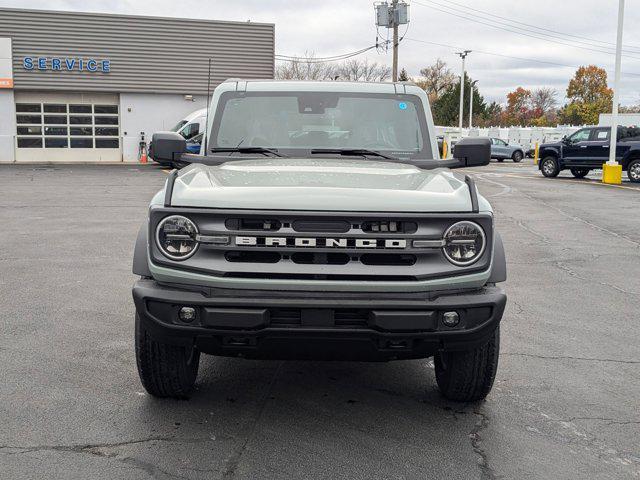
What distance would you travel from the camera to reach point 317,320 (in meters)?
3.54

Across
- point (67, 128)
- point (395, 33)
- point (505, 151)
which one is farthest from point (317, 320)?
point (505, 151)

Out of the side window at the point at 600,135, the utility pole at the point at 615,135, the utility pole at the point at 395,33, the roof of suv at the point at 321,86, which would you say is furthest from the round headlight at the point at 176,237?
the utility pole at the point at 395,33

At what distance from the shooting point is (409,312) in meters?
3.54

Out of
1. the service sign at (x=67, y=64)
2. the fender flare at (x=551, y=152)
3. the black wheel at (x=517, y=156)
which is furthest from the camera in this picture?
the black wheel at (x=517, y=156)

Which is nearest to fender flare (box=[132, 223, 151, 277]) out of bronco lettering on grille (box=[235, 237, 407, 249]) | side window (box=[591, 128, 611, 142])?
bronco lettering on grille (box=[235, 237, 407, 249])

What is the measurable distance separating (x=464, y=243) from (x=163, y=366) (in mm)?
1746

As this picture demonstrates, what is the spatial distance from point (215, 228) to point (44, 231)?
8.86m

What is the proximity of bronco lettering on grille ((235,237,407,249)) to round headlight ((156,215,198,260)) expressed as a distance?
0.23 metres

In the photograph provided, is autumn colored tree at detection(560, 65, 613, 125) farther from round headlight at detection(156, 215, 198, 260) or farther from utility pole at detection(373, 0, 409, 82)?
round headlight at detection(156, 215, 198, 260)

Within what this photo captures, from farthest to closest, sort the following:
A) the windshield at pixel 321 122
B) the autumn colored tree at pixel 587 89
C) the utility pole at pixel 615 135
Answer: the autumn colored tree at pixel 587 89 → the utility pole at pixel 615 135 → the windshield at pixel 321 122

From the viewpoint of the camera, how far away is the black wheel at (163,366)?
13.3 ft

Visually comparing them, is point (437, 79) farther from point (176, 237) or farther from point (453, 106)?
point (176, 237)

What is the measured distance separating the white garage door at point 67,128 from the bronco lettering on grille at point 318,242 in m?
32.7

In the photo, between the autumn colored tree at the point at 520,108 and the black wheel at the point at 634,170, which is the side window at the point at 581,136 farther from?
the autumn colored tree at the point at 520,108
